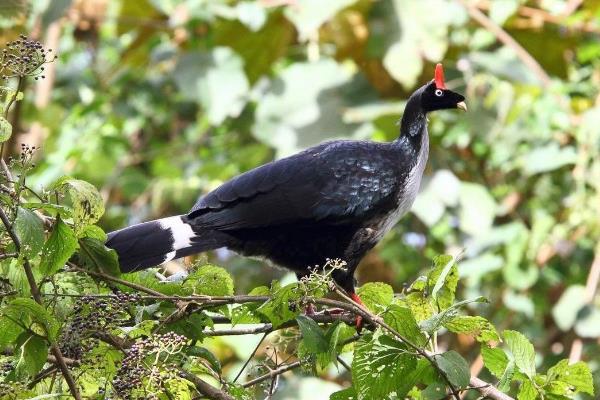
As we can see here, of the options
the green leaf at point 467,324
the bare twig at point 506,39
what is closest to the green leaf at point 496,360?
A: the green leaf at point 467,324

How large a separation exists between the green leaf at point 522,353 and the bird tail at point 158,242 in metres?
1.07

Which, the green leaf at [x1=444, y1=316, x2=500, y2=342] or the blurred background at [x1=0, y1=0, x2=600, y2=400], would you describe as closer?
the green leaf at [x1=444, y1=316, x2=500, y2=342]

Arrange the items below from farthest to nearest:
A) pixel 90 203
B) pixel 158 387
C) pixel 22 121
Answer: pixel 22 121
pixel 90 203
pixel 158 387

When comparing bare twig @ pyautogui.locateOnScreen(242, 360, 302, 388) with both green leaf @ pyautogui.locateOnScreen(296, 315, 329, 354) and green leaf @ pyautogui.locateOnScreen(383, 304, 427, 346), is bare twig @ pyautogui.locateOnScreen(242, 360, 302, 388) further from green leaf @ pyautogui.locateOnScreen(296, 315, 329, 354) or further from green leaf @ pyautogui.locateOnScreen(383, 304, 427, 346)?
green leaf @ pyautogui.locateOnScreen(383, 304, 427, 346)

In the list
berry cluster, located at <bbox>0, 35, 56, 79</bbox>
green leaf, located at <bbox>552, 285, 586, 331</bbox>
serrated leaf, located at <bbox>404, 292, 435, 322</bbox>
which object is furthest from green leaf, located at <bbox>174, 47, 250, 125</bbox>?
berry cluster, located at <bbox>0, 35, 56, 79</bbox>

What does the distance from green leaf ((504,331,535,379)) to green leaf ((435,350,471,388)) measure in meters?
0.14

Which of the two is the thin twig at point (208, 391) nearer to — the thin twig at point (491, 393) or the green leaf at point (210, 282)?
the green leaf at point (210, 282)

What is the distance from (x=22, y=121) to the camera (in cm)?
731

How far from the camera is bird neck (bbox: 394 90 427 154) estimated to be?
429 centimetres

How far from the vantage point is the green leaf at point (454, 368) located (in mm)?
2484

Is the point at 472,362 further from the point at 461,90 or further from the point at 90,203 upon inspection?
the point at 90,203

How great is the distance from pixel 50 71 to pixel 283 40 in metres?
1.39

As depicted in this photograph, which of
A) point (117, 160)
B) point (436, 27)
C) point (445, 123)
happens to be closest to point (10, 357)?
point (436, 27)

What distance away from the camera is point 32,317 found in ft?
7.65
